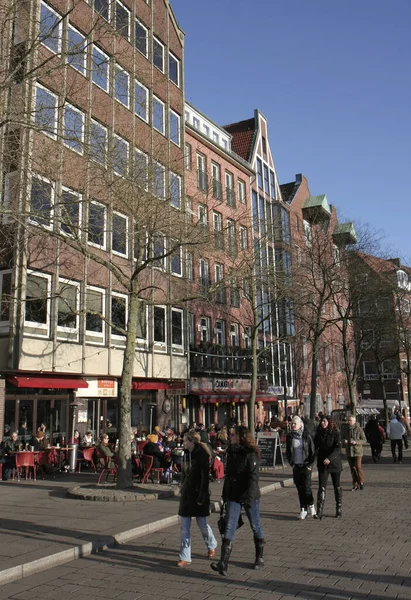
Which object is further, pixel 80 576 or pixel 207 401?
pixel 207 401

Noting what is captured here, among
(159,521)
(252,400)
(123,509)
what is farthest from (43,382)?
(159,521)

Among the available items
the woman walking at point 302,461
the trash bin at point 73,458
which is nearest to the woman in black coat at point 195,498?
the woman walking at point 302,461

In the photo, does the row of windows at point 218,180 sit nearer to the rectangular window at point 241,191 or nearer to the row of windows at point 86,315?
the rectangular window at point 241,191

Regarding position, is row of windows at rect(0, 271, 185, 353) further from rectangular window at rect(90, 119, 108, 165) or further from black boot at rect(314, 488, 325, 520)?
black boot at rect(314, 488, 325, 520)

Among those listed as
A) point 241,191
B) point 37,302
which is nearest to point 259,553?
point 37,302

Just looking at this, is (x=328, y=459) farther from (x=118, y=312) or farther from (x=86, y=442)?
(x=118, y=312)

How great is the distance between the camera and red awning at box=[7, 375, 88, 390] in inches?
762

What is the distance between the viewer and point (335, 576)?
6.49 meters

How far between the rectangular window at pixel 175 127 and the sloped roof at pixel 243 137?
40.3ft

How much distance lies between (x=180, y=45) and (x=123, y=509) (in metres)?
27.7

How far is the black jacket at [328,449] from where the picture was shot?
34.7 feet

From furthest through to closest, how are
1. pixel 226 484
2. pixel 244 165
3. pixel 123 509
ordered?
pixel 244 165
pixel 123 509
pixel 226 484

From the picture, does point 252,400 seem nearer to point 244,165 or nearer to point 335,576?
point 335,576

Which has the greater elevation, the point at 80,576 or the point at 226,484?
the point at 226,484
